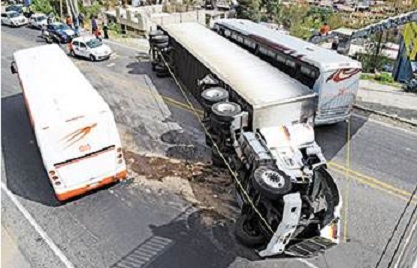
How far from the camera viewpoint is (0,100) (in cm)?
1889

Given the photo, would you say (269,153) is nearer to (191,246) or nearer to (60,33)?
(191,246)

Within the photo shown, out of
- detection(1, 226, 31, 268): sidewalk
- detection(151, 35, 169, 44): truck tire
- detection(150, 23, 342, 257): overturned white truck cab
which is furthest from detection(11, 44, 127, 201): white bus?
detection(151, 35, 169, 44): truck tire

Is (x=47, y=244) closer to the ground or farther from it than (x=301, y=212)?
closer to the ground

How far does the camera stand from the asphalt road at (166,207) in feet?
31.8

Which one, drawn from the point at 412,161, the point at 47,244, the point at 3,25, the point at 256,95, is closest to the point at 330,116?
the point at 412,161

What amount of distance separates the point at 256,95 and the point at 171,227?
457cm

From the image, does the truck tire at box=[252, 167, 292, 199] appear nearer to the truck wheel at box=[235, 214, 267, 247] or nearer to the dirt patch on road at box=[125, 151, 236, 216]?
the truck wheel at box=[235, 214, 267, 247]

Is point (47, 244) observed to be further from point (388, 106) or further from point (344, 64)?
point (388, 106)

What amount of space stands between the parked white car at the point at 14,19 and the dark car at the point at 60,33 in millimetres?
6511

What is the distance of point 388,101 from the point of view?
1842cm

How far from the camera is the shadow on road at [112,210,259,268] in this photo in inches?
373

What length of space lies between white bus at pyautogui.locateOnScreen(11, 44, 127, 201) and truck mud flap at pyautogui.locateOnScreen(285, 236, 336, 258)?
5.51 metres

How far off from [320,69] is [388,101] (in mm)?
6540

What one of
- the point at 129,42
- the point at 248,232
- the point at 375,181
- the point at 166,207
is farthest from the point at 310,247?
the point at 129,42
